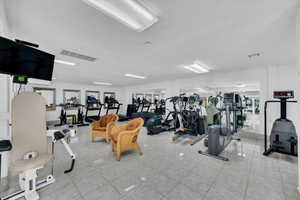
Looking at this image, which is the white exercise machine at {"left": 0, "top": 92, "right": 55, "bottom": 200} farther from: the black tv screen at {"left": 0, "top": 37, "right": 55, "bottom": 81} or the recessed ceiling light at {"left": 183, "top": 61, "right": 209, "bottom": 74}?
the recessed ceiling light at {"left": 183, "top": 61, "right": 209, "bottom": 74}

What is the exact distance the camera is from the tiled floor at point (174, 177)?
70.8 inches

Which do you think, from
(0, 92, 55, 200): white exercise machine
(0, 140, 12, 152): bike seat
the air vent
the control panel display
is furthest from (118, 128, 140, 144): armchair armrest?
the control panel display

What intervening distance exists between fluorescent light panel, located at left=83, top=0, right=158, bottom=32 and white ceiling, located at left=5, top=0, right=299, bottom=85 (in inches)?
5.7

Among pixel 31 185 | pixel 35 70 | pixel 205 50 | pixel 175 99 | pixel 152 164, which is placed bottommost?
pixel 152 164

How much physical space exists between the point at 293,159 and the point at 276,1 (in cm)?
347

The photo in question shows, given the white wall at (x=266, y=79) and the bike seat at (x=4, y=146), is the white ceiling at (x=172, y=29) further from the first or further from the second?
the bike seat at (x=4, y=146)

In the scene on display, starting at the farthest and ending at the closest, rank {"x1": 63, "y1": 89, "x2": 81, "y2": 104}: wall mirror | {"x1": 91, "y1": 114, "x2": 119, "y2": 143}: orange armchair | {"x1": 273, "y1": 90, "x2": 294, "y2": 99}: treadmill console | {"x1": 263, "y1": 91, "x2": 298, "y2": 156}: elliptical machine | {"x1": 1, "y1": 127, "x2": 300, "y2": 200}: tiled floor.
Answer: {"x1": 63, "y1": 89, "x2": 81, "y2": 104}: wall mirror → {"x1": 91, "y1": 114, "x2": 119, "y2": 143}: orange armchair → {"x1": 263, "y1": 91, "x2": 298, "y2": 156}: elliptical machine → {"x1": 273, "y1": 90, "x2": 294, "y2": 99}: treadmill console → {"x1": 1, "y1": 127, "x2": 300, "y2": 200}: tiled floor

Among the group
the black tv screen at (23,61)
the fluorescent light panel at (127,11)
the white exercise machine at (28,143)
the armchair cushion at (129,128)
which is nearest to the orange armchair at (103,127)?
the armchair cushion at (129,128)

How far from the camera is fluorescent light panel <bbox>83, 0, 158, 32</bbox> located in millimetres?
1387

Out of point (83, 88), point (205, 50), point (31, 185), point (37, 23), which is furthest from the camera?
point (83, 88)

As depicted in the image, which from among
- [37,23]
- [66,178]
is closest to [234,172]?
[66,178]

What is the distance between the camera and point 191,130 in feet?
14.9

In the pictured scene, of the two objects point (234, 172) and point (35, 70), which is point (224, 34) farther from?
point (35, 70)

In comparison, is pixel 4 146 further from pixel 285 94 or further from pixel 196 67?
pixel 285 94
